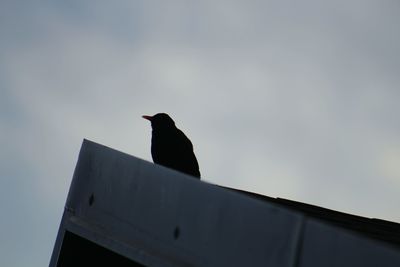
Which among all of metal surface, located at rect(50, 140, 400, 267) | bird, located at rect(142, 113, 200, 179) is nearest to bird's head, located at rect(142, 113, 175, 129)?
bird, located at rect(142, 113, 200, 179)

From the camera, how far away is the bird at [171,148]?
593cm

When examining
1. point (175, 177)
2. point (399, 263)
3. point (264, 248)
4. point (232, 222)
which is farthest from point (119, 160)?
point (399, 263)

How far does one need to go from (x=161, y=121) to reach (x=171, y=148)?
64cm

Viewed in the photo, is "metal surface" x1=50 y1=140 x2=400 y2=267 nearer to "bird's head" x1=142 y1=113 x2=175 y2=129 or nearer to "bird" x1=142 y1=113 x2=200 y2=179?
"bird" x1=142 y1=113 x2=200 y2=179

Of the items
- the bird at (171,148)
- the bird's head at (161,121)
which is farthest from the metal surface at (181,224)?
the bird's head at (161,121)

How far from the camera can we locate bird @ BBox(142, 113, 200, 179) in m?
5.93

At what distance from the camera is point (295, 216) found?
5.22 ft

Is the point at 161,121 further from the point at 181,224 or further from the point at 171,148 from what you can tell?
the point at 181,224

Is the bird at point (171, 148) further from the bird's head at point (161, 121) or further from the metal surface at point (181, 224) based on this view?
the metal surface at point (181, 224)

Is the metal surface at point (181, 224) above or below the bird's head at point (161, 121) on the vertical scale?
below

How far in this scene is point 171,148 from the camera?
606 cm

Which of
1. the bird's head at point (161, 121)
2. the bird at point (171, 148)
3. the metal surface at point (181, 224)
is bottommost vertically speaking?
the metal surface at point (181, 224)

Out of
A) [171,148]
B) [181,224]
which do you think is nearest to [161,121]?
[171,148]

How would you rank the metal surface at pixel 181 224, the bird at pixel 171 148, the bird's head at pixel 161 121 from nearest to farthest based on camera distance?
1. the metal surface at pixel 181 224
2. the bird at pixel 171 148
3. the bird's head at pixel 161 121
